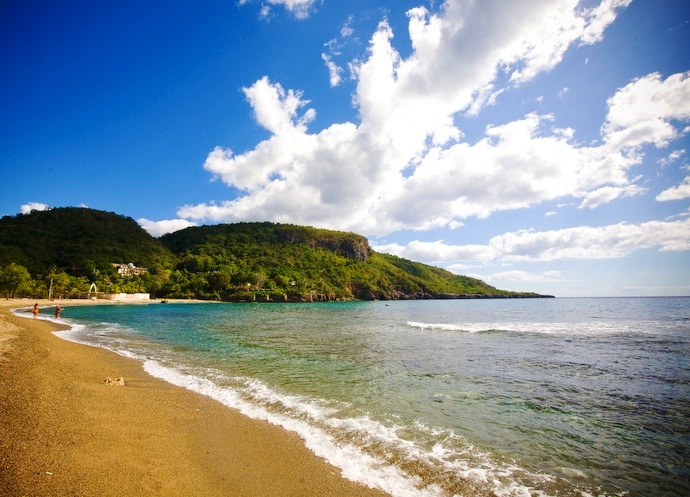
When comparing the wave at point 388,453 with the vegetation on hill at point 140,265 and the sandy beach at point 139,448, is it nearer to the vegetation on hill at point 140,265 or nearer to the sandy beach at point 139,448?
the sandy beach at point 139,448

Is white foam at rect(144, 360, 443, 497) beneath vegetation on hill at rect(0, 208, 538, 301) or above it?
beneath

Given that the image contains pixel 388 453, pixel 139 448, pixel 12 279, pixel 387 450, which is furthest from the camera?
pixel 12 279

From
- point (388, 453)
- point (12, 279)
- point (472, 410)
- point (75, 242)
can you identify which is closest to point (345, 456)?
point (388, 453)

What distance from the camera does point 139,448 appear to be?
6512 millimetres

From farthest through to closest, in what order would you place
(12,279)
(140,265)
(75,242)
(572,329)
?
(140,265)
(75,242)
(12,279)
(572,329)

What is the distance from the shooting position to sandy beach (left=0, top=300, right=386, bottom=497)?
16.8ft

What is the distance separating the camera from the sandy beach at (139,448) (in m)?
5.11

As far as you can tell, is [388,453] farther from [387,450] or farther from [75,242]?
[75,242]

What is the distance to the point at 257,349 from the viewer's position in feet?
68.8

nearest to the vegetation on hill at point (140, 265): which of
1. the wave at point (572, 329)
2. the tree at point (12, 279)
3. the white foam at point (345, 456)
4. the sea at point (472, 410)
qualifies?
the tree at point (12, 279)

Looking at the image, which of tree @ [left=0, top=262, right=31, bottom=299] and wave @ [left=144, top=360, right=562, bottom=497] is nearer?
wave @ [left=144, top=360, right=562, bottom=497]

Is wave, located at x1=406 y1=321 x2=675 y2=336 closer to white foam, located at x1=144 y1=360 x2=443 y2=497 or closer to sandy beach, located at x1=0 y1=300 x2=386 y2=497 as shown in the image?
white foam, located at x1=144 y1=360 x2=443 y2=497

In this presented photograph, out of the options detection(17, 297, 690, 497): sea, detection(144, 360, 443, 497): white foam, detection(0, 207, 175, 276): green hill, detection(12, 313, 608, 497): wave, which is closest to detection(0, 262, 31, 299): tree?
detection(0, 207, 175, 276): green hill

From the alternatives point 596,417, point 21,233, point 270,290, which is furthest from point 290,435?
point 21,233
